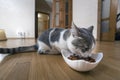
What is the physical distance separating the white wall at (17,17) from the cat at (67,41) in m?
3.03

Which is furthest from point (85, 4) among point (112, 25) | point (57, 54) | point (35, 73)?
point (35, 73)

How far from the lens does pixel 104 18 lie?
3342mm

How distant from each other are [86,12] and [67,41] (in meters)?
3.13

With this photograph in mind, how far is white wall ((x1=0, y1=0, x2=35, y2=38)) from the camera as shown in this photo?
403 cm

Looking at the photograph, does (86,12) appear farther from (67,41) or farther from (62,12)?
(67,41)

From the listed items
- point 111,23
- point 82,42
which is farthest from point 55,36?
point 111,23

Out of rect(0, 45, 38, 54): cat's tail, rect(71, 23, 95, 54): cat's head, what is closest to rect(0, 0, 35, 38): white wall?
rect(0, 45, 38, 54): cat's tail

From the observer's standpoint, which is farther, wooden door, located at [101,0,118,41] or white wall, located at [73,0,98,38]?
white wall, located at [73,0,98,38]

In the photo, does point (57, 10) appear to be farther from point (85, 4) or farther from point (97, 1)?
point (97, 1)

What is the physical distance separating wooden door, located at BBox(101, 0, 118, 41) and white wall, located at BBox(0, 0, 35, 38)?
2424 millimetres

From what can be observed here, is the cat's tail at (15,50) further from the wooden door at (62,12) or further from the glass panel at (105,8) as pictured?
the wooden door at (62,12)

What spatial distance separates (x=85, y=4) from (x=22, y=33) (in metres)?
2.40

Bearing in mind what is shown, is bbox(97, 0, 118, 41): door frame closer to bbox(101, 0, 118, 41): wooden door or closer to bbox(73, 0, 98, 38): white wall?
bbox(101, 0, 118, 41): wooden door

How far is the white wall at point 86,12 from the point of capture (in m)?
3.53
